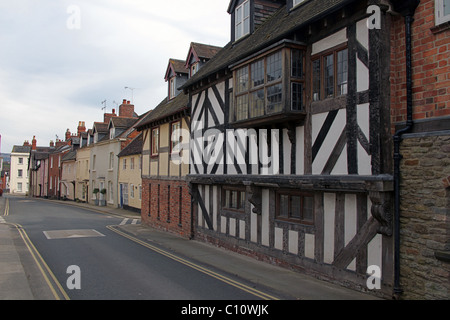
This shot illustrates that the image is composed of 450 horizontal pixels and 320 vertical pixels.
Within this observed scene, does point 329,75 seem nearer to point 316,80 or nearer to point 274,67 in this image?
point 316,80

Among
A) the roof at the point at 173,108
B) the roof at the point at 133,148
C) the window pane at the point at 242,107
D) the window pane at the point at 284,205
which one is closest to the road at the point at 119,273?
the window pane at the point at 284,205

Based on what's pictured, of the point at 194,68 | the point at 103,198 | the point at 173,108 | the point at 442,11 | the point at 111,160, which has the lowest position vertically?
the point at 103,198

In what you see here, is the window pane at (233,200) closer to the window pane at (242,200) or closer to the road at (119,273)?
the window pane at (242,200)

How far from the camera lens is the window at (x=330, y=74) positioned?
28.3 feet

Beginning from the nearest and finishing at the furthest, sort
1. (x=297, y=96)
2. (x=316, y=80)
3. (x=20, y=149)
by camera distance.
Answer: (x=316, y=80) < (x=297, y=96) < (x=20, y=149)

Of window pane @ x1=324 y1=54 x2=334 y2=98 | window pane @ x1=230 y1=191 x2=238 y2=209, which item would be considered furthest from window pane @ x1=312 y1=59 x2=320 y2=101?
window pane @ x1=230 y1=191 x2=238 y2=209

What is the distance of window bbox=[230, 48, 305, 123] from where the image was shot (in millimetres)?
9477

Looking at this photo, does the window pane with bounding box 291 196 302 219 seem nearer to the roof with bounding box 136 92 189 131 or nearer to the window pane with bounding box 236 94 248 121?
the window pane with bounding box 236 94 248 121

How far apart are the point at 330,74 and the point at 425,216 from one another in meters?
4.00

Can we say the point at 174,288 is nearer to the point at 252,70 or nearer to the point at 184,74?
the point at 252,70

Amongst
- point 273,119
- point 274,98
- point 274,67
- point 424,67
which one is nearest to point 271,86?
point 274,98

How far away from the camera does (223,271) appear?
10.8 meters

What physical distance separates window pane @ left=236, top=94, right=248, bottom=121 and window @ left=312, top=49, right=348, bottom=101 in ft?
7.94

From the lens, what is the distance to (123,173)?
114ft
